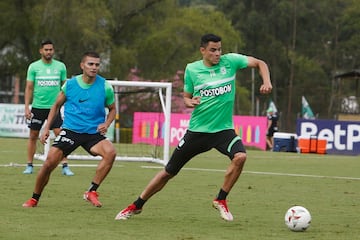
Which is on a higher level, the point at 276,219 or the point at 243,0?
the point at 243,0

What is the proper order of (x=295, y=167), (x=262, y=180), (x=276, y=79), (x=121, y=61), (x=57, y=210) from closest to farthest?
(x=57, y=210)
(x=262, y=180)
(x=295, y=167)
(x=121, y=61)
(x=276, y=79)

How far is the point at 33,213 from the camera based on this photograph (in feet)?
35.3

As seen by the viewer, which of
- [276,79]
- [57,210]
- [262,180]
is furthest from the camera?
[276,79]

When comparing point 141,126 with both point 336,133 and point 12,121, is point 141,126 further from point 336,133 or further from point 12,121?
point 336,133

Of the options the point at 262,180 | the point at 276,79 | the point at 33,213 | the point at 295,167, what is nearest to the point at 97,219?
the point at 33,213

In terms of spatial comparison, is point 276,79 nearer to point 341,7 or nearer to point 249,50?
point 249,50

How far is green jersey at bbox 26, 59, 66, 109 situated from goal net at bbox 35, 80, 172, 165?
128 inches

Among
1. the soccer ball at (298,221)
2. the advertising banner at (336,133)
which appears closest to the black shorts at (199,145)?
the soccer ball at (298,221)

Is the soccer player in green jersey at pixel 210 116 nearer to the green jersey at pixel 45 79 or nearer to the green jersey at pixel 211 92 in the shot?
the green jersey at pixel 211 92

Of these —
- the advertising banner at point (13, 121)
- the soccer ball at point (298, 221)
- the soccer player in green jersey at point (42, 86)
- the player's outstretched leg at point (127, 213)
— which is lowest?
the advertising banner at point (13, 121)

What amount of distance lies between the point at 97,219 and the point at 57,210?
0.99 metres

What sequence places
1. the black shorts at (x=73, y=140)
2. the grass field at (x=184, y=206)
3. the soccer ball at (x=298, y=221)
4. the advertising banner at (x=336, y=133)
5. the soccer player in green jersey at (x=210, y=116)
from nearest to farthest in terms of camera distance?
the grass field at (x=184, y=206) < the soccer ball at (x=298, y=221) < the soccer player in green jersey at (x=210, y=116) < the black shorts at (x=73, y=140) < the advertising banner at (x=336, y=133)

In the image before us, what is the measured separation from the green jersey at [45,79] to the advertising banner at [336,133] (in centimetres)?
1785

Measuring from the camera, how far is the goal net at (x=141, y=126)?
2083 centimetres
